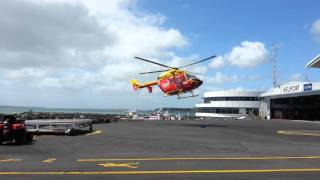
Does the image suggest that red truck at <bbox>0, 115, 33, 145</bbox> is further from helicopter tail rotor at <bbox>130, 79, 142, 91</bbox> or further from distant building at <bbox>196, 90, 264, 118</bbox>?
distant building at <bbox>196, 90, 264, 118</bbox>

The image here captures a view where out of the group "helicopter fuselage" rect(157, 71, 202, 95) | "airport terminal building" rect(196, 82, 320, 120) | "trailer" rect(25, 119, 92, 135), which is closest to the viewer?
"trailer" rect(25, 119, 92, 135)

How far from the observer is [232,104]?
135000 millimetres

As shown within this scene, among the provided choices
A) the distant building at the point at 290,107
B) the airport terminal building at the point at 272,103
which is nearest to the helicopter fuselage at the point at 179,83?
the airport terminal building at the point at 272,103

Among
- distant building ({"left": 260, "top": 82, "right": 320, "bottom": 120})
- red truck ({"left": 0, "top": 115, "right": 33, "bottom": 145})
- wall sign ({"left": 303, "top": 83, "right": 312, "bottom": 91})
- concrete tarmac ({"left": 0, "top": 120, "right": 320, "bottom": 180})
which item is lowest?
concrete tarmac ({"left": 0, "top": 120, "right": 320, "bottom": 180})

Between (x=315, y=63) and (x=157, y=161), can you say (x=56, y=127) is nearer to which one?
(x=157, y=161)

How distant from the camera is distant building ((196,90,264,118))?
131 metres

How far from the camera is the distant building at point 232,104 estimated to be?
5172 inches

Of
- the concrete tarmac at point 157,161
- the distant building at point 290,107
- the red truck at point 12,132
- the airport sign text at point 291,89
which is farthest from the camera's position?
the distant building at point 290,107

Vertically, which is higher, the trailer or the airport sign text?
the airport sign text

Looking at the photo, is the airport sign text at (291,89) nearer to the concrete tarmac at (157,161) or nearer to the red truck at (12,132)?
the concrete tarmac at (157,161)

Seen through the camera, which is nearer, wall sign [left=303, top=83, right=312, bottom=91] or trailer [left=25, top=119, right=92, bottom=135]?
trailer [left=25, top=119, right=92, bottom=135]

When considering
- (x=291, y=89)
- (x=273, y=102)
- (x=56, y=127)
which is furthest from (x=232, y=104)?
(x=56, y=127)

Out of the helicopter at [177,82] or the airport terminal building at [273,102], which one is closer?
the helicopter at [177,82]

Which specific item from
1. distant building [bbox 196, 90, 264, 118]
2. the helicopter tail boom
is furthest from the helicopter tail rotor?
distant building [bbox 196, 90, 264, 118]
